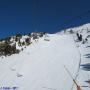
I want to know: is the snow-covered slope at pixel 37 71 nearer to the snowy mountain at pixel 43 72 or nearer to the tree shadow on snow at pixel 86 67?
the snowy mountain at pixel 43 72

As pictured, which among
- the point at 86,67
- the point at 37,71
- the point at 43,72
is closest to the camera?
the point at 43,72

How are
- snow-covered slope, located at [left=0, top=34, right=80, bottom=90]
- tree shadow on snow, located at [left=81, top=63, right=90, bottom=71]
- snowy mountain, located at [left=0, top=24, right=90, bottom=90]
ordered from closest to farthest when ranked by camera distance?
snowy mountain, located at [left=0, top=24, right=90, bottom=90] → snow-covered slope, located at [left=0, top=34, right=80, bottom=90] → tree shadow on snow, located at [left=81, top=63, right=90, bottom=71]

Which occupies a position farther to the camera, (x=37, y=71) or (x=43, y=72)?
(x=37, y=71)

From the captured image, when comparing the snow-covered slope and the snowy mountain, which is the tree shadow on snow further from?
the snow-covered slope

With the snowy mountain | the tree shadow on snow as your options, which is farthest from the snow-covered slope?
the tree shadow on snow

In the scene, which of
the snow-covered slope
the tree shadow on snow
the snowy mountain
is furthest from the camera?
the tree shadow on snow

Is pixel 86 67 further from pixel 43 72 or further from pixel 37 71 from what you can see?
pixel 37 71

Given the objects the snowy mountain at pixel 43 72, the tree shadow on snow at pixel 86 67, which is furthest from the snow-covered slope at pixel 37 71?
the tree shadow on snow at pixel 86 67

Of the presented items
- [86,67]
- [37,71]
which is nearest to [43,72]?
[37,71]

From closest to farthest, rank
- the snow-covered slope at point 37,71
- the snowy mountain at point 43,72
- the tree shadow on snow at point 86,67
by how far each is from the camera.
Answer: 1. the snowy mountain at point 43,72
2. the snow-covered slope at point 37,71
3. the tree shadow on snow at point 86,67

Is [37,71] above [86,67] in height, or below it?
below

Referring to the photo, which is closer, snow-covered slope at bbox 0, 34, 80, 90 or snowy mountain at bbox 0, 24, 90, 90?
snowy mountain at bbox 0, 24, 90, 90

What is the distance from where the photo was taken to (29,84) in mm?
18594

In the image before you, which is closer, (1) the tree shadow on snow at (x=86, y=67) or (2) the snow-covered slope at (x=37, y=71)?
(2) the snow-covered slope at (x=37, y=71)
